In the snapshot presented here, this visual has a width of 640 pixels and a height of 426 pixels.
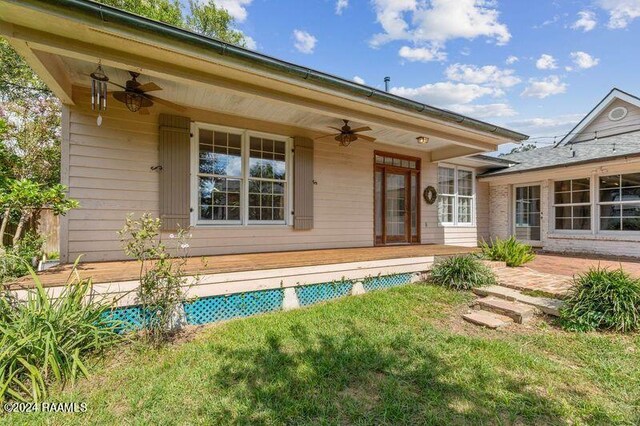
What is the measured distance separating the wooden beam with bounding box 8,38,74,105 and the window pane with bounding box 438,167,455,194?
7.85 metres

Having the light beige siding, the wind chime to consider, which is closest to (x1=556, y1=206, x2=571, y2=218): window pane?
the light beige siding

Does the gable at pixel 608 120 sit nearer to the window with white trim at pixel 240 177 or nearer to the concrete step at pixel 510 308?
the concrete step at pixel 510 308

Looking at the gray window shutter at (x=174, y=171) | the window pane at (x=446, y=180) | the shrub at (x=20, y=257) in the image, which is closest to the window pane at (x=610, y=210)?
the window pane at (x=446, y=180)

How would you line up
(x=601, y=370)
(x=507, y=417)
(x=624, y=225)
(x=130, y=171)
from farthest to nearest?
(x=624, y=225) → (x=130, y=171) → (x=601, y=370) → (x=507, y=417)

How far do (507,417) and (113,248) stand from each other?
4.83 metres

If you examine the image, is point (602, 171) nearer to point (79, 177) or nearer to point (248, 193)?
point (248, 193)

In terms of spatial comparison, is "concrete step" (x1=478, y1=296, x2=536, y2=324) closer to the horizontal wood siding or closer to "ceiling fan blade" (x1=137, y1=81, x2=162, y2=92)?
the horizontal wood siding

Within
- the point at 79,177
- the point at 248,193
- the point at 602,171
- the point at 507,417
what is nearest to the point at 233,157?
the point at 248,193

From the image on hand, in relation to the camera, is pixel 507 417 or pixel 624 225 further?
pixel 624 225

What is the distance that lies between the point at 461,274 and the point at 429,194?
332 centimetres

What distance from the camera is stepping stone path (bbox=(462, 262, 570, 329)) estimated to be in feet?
11.8

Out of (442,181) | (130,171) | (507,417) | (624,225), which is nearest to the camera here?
(507,417)

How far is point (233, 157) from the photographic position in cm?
523

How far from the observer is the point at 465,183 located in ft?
29.8
